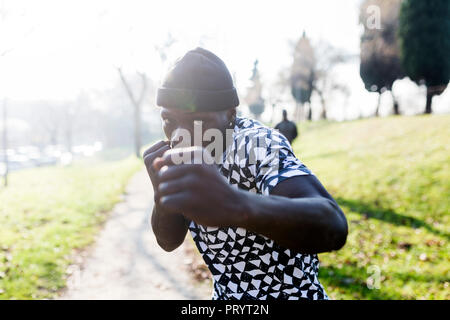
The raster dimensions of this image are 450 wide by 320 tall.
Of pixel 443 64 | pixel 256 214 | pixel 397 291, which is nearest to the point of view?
pixel 256 214

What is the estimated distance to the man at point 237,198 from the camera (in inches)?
33.4

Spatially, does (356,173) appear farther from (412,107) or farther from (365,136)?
(412,107)

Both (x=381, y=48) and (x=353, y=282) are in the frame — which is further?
(x=381, y=48)

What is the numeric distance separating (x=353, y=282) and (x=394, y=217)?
3.43 meters

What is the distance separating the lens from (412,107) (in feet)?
190

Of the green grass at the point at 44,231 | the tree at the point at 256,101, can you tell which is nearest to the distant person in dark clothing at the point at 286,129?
the green grass at the point at 44,231

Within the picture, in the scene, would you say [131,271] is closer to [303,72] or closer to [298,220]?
[298,220]

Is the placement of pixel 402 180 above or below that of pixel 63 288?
above

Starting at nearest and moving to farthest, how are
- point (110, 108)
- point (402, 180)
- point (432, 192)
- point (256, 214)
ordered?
point (256, 214), point (432, 192), point (402, 180), point (110, 108)

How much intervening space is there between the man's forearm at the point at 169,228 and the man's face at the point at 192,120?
431mm

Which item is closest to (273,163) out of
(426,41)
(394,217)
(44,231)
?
(394,217)

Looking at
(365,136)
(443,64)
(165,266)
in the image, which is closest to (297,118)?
(443,64)

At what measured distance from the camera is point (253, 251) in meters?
1.52
